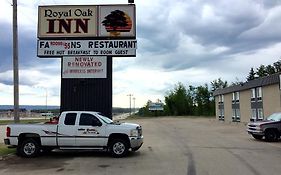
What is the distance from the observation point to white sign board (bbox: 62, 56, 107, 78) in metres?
22.0

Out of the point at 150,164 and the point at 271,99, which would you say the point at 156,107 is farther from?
the point at 150,164

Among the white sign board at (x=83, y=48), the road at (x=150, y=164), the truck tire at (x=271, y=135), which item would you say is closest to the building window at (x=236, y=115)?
the truck tire at (x=271, y=135)

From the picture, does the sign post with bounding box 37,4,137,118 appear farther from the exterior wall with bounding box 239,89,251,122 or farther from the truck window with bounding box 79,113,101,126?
the exterior wall with bounding box 239,89,251,122

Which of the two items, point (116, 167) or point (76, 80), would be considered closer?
point (116, 167)

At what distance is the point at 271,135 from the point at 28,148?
49.9 feet

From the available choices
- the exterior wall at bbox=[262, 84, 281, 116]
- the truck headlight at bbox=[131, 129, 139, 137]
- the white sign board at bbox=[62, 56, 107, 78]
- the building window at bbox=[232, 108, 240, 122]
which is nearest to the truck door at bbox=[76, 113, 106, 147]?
the truck headlight at bbox=[131, 129, 139, 137]

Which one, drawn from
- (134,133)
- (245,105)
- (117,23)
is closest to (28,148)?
(134,133)

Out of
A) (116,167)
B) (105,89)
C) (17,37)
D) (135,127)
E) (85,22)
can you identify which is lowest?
(116,167)

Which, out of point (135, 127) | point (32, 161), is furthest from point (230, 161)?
point (32, 161)

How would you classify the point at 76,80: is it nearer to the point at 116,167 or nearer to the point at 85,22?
the point at 85,22

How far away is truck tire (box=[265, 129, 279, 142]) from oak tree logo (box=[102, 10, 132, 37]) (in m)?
10.6

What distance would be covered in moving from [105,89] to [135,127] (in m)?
5.54

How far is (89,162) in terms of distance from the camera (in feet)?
48.6

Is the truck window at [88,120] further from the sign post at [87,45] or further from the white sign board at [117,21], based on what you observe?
the white sign board at [117,21]
